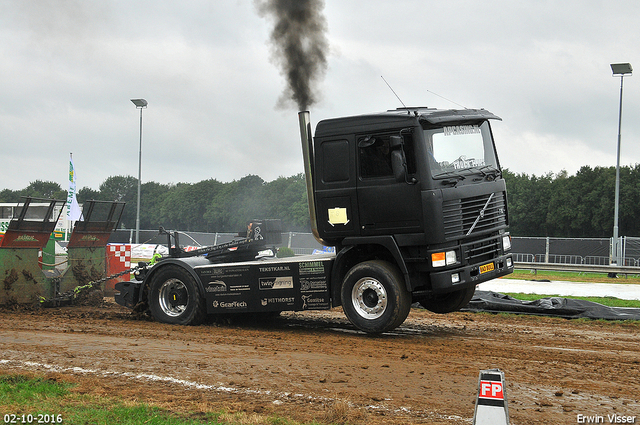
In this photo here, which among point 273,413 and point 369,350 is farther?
point 369,350

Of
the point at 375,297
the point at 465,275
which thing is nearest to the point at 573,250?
the point at 465,275

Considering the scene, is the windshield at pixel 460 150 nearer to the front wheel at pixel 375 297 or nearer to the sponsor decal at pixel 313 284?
the front wheel at pixel 375 297

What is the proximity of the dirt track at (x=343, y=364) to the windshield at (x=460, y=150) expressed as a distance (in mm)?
2523

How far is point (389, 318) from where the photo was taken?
361 inches

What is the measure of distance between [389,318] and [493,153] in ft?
10.4

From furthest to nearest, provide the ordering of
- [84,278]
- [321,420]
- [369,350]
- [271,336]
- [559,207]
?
[559,207], [84,278], [271,336], [369,350], [321,420]

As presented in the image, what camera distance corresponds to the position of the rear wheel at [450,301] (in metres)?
10.4

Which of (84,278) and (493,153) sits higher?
(493,153)

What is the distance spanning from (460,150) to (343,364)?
382 cm

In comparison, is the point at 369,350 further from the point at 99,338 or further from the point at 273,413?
the point at 99,338

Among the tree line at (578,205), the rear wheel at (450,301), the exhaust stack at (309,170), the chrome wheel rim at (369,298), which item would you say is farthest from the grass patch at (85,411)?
the tree line at (578,205)

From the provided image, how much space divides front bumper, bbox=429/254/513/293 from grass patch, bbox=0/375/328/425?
13.8 feet

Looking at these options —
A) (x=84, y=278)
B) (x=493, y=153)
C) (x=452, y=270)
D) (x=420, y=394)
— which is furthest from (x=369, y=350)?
(x=84, y=278)

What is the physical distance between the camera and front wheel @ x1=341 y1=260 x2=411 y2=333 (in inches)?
359
